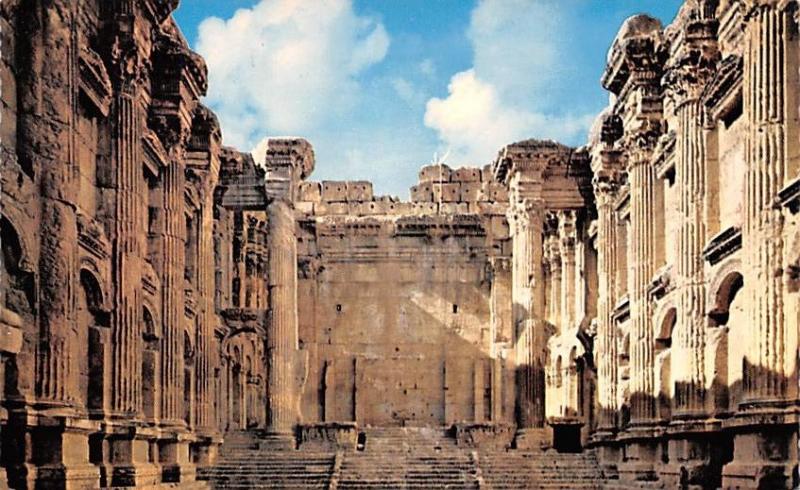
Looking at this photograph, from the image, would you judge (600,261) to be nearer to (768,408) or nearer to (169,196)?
(169,196)

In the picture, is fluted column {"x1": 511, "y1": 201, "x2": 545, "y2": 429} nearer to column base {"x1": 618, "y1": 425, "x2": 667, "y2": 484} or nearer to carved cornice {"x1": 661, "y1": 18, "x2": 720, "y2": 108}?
column base {"x1": 618, "y1": 425, "x2": 667, "y2": 484}

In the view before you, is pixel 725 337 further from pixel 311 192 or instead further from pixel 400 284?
pixel 311 192

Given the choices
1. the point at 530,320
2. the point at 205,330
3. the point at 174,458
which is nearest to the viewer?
the point at 174,458

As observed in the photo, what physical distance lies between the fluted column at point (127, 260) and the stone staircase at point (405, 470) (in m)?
8.27

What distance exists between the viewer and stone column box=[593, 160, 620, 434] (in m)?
27.5

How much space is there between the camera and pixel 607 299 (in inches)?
1100

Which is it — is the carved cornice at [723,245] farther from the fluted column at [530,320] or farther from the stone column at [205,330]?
the fluted column at [530,320]

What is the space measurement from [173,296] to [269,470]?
21.6ft

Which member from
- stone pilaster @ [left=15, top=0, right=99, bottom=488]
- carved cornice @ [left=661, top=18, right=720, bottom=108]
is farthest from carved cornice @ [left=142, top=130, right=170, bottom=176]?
carved cornice @ [left=661, top=18, right=720, bottom=108]

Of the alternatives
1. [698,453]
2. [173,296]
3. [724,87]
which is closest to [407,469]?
[173,296]

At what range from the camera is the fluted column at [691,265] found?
1986 cm

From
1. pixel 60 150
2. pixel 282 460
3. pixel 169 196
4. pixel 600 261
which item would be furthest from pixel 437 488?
pixel 60 150

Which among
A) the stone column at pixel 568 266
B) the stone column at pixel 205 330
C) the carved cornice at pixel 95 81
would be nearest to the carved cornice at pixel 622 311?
the stone column at pixel 568 266

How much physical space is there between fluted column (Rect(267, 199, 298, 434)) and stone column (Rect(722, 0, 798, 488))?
18.0 meters
